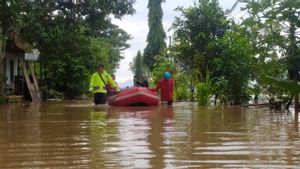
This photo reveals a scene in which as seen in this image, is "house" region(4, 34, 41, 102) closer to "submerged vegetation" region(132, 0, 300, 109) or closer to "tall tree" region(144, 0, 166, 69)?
"submerged vegetation" region(132, 0, 300, 109)

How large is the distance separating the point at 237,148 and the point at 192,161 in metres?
1.04

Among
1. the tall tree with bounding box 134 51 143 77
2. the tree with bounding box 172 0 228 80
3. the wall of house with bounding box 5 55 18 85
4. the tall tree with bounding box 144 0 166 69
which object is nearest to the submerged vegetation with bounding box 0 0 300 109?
the tree with bounding box 172 0 228 80

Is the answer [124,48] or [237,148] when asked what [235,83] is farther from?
[124,48]

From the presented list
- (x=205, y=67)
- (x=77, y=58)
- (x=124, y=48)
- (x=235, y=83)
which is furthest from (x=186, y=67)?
(x=124, y=48)

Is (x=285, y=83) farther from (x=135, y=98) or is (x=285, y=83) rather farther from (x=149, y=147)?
(x=135, y=98)

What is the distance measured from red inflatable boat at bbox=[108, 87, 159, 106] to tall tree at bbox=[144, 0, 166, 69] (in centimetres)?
3510

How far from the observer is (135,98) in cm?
1675

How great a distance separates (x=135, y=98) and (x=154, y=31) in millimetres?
36755

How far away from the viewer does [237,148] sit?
5617mm

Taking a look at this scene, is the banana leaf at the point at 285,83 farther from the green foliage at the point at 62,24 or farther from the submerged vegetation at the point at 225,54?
the green foliage at the point at 62,24

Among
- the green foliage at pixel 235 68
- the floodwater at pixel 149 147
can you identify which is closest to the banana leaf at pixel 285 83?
the floodwater at pixel 149 147

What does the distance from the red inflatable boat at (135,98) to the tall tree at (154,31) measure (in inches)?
1382

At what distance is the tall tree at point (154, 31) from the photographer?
52344 millimetres

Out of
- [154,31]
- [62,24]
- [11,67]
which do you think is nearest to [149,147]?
[62,24]
